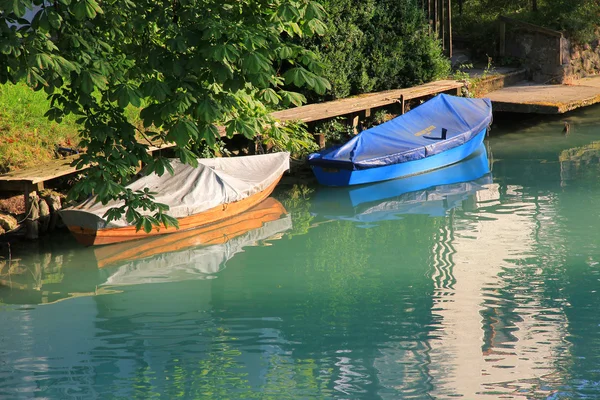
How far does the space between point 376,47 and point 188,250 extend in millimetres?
9124

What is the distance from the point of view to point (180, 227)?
12945 mm

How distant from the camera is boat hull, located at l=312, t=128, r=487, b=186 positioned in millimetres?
15703

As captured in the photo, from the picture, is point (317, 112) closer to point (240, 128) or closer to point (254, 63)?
point (240, 128)

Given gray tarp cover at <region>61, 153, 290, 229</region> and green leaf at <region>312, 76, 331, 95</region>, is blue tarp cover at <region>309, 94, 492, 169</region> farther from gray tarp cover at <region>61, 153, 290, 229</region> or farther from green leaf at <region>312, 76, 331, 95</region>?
green leaf at <region>312, 76, 331, 95</region>

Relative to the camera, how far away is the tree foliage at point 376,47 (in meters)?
18.6

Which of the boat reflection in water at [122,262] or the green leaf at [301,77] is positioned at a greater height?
the green leaf at [301,77]

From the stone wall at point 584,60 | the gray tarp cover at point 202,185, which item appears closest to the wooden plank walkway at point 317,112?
the gray tarp cover at point 202,185

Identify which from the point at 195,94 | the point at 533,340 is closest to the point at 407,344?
the point at 533,340

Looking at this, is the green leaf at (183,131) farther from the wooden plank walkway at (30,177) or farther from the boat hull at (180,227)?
the wooden plank walkway at (30,177)

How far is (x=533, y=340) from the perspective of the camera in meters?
8.75

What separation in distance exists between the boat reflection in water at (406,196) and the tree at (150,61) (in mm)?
6902

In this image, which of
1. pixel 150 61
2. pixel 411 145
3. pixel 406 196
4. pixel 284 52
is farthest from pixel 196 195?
pixel 284 52

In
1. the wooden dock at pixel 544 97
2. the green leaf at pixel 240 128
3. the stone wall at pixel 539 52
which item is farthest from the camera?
the stone wall at pixel 539 52

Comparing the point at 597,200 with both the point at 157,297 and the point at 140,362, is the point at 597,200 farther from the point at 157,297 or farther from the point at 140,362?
the point at 140,362
